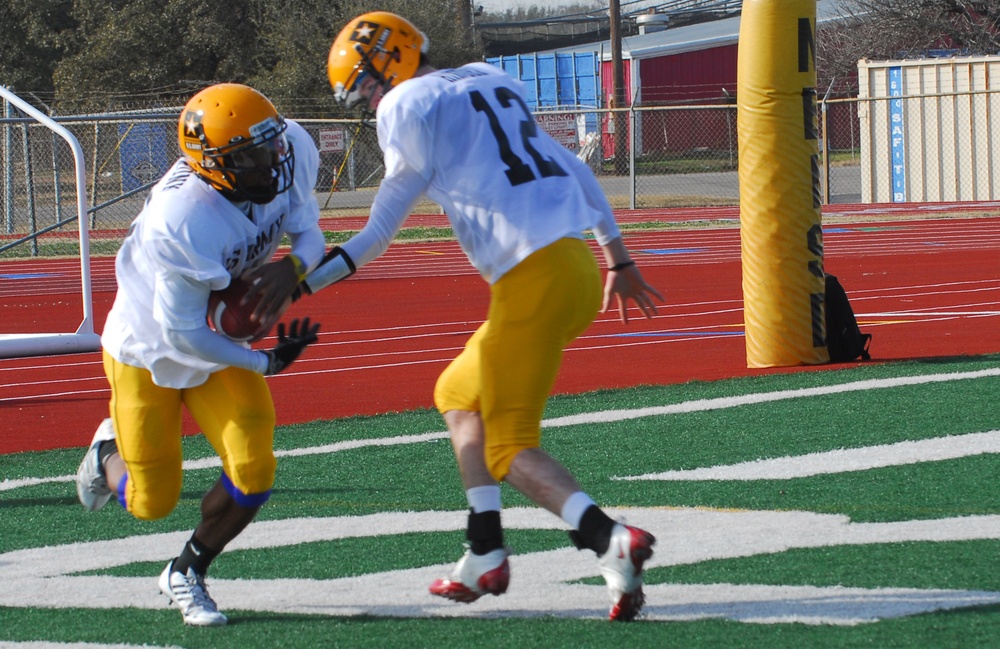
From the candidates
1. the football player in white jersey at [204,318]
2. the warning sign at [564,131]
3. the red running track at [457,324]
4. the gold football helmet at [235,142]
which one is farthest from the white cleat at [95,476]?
the warning sign at [564,131]

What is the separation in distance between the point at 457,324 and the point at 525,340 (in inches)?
338

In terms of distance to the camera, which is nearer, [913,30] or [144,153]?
[144,153]

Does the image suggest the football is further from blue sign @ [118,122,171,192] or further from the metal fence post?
the metal fence post

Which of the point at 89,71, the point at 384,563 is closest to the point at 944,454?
the point at 384,563

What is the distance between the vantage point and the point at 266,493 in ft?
14.5

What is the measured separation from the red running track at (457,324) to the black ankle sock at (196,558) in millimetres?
3597

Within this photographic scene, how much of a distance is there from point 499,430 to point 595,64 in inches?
→ 1625

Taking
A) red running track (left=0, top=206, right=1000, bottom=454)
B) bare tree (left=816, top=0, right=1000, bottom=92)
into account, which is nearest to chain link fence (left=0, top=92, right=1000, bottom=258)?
red running track (left=0, top=206, right=1000, bottom=454)

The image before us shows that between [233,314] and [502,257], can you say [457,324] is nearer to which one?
[233,314]

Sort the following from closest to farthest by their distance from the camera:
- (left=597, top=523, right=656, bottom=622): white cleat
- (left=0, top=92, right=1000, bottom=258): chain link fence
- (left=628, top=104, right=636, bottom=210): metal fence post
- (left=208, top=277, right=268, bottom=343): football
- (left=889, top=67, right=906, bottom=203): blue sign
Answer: (left=597, top=523, right=656, bottom=622): white cleat, (left=208, top=277, right=268, bottom=343): football, (left=0, top=92, right=1000, bottom=258): chain link fence, (left=628, top=104, right=636, bottom=210): metal fence post, (left=889, top=67, right=906, bottom=203): blue sign

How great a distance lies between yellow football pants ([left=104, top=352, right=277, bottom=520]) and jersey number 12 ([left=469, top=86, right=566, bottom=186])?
41.2 inches

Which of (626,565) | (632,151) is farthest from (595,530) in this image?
(632,151)

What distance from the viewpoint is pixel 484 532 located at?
4301 millimetres

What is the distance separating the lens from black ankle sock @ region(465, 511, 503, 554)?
427cm
